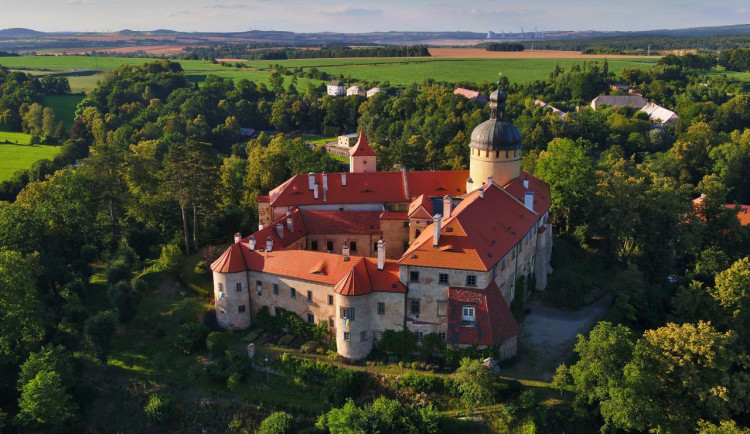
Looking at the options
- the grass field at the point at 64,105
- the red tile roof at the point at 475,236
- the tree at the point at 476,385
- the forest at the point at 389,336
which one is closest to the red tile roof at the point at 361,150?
the forest at the point at 389,336

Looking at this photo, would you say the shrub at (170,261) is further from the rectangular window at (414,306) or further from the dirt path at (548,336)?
the dirt path at (548,336)

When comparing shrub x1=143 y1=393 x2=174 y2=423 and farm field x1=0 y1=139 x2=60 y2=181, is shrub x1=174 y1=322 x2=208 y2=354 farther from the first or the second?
farm field x1=0 y1=139 x2=60 y2=181

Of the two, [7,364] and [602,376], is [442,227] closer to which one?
[602,376]

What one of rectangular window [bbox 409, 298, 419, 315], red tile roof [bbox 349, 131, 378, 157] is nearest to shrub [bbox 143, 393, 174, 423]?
rectangular window [bbox 409, 298, 419, 315]

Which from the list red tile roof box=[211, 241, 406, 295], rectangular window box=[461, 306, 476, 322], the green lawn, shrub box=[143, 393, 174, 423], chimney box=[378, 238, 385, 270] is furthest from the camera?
the green lawn

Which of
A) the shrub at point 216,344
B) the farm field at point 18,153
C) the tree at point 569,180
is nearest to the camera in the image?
the shrub at point 216,344

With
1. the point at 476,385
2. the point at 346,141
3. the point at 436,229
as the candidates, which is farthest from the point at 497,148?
the point at 346,141

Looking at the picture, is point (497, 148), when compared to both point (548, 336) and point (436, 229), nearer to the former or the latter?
point (436, 229)
